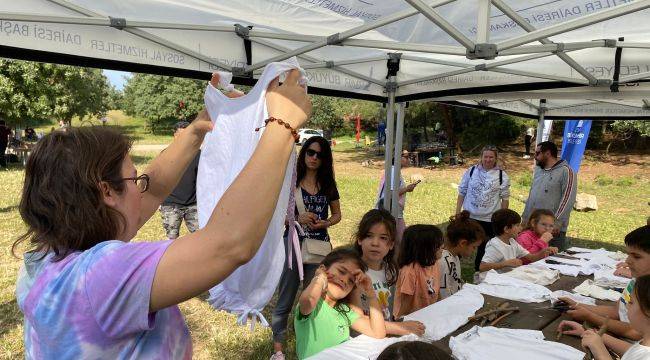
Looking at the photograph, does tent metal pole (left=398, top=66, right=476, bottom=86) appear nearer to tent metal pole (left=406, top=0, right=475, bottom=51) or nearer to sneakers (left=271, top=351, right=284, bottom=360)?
tent metal pole (left=406, top=0, right=475, bottom=51)

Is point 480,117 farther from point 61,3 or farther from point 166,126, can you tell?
point 166,126

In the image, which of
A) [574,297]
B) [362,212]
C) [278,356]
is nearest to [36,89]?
[362,212]

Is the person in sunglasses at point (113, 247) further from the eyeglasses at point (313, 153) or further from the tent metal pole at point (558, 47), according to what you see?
the eyeglasses at point (313, 153)

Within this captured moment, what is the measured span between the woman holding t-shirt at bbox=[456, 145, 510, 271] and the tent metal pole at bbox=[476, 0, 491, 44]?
9.46 feet

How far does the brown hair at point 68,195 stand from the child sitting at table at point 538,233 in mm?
4140

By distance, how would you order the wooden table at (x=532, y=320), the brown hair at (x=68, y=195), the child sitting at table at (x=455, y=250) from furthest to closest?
the child sitting at table at (x=455, y=250) → the wooden table at (x=532, y=320) → the brown hair at (x=68, y=195)

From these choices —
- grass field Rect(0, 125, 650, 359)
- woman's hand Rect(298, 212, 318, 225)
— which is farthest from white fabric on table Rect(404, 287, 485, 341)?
grass field Rect(0, 125, 650, 359)

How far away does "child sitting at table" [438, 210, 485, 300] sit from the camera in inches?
122

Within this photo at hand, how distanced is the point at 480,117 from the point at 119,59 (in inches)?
827

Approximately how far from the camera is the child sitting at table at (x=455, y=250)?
3.10 metres

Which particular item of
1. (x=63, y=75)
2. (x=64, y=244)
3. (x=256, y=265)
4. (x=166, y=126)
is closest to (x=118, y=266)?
(x=64, y=244)

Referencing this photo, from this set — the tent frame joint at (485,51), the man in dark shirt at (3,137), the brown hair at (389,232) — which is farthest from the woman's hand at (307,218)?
the man in dark shirt at (3,137)

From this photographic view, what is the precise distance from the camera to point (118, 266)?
73cm

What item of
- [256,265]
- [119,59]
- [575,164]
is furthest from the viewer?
[575,164]
